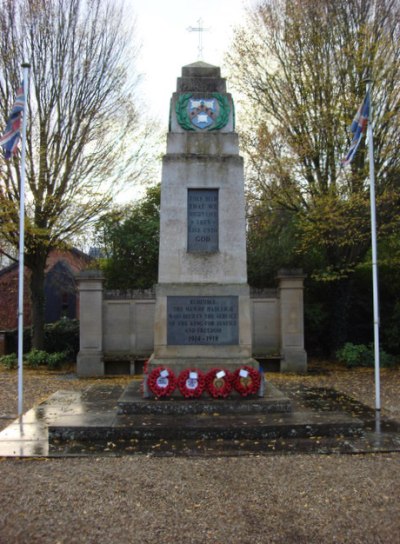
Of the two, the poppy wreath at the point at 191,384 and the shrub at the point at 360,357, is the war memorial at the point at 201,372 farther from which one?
the shrub at the point at 360,357

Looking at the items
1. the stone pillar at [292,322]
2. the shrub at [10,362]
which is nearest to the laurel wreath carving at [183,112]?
the stone pillar at [292,322]

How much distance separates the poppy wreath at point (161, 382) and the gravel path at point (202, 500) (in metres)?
1.89

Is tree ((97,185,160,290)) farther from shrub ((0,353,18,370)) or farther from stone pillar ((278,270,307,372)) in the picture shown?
stone pillar ((278,270,307,372))

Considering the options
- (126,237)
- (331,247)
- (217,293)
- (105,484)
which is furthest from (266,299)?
(105,484)

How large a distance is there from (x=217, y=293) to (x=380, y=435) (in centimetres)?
309

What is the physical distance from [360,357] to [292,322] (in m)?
2.39

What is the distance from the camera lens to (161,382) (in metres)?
7.91

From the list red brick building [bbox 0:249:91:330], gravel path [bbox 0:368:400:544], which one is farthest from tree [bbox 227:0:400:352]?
red brick building [bbox 0:249:91:330]

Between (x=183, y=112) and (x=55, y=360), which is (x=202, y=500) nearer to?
(x=183, y=112)

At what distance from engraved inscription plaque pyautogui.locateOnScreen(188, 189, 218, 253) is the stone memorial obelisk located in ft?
0.05

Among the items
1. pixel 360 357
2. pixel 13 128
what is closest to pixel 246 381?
pixel 13 128

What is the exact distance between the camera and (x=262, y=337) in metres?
15.6

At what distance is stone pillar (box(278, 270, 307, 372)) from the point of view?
1497 centimetres

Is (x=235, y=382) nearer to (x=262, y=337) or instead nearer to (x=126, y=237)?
(x=262, y=337)
